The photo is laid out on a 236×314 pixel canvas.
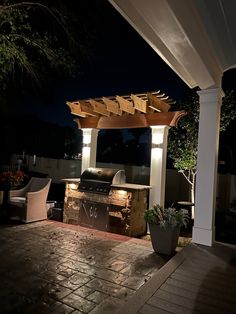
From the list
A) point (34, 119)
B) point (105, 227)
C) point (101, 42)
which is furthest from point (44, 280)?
point (34, 119)

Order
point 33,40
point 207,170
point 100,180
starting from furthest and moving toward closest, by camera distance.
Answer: point 33,40 < point 100,180 < point 207,170

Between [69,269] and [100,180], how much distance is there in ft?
7.51

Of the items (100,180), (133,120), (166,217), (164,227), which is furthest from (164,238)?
(133,120)

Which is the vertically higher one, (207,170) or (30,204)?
(207,170)

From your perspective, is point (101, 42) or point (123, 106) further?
point (101, 42)

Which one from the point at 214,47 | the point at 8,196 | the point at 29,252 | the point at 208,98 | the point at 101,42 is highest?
the point at 101,42

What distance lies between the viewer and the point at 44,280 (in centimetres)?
282

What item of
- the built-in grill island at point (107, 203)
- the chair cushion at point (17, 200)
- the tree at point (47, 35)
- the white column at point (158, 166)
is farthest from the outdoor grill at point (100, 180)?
the tree at point (47, 35)

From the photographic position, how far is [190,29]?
8.54 feet

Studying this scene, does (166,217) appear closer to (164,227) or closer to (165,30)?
(164,227)

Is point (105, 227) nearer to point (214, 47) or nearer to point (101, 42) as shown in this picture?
point (214, 47)

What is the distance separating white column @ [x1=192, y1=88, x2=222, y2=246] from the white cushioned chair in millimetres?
3250

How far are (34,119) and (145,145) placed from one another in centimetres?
866

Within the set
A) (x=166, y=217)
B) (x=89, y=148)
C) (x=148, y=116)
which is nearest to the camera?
(x=166, y=217)
